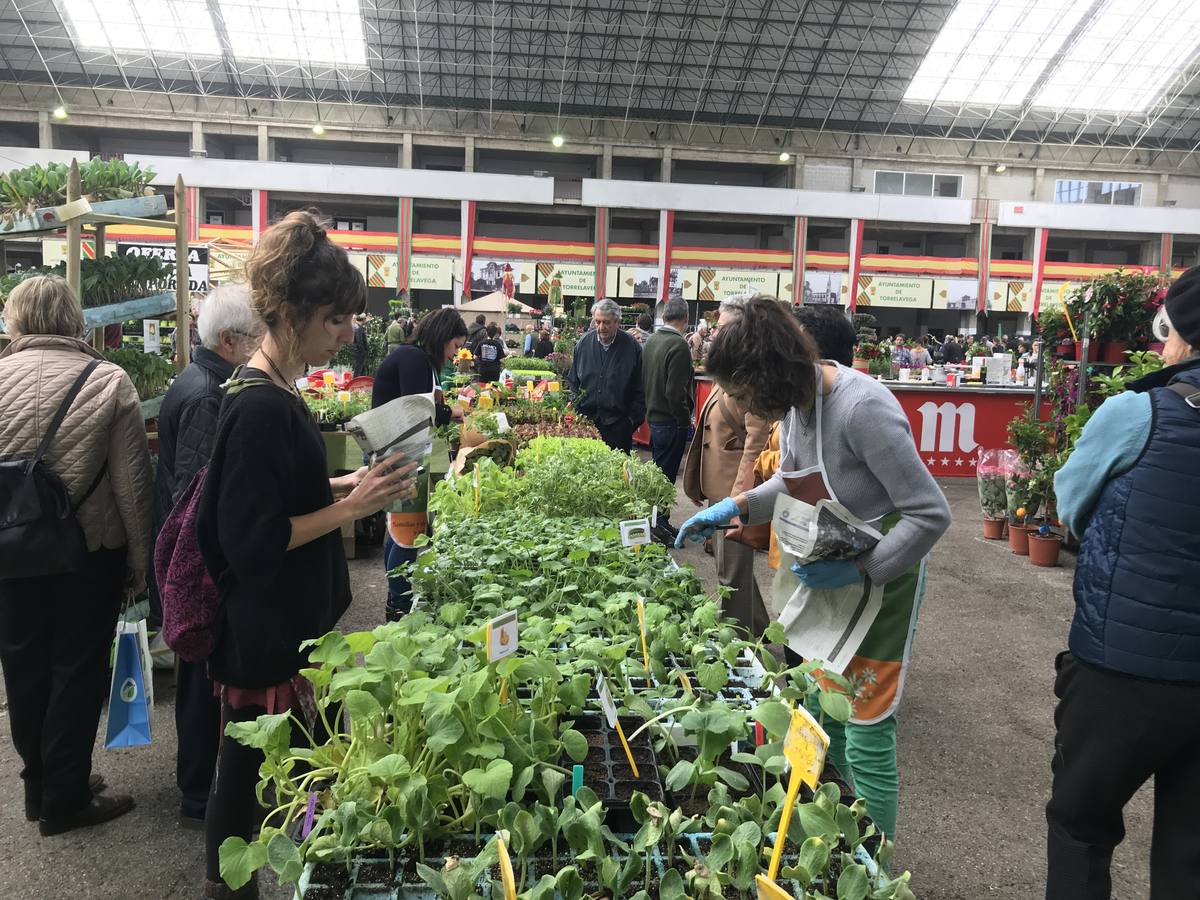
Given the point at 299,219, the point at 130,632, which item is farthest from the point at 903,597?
the point at 130,632

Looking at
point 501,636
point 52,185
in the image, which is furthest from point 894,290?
point 501,636

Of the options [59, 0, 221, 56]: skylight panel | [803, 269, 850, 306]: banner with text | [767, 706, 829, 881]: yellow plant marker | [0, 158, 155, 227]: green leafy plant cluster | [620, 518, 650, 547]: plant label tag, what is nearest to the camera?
[767, 706, 829, 881]: yellow plant marker

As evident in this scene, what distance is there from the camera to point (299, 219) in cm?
172

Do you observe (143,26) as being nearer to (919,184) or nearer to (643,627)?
(919,184)

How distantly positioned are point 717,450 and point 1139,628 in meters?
2.75

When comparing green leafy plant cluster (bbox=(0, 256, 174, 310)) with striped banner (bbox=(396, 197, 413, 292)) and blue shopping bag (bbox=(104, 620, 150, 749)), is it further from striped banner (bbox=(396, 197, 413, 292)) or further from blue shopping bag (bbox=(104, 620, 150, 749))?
striped banner (bbox=(396, 197, 413, 292))

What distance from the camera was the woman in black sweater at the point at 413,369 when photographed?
3990 millimetres

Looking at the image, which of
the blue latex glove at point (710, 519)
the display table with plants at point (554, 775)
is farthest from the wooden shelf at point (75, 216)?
the blue latex glove at point (710, 519)

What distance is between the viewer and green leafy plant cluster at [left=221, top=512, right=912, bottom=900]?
1.11 m

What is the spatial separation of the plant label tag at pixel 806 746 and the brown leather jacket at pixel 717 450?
2.95 metres

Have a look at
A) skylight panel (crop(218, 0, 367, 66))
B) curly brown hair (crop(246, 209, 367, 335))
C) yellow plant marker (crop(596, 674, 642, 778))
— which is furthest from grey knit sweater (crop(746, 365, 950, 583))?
skylight panel (crop(218, 0, 367, 66))

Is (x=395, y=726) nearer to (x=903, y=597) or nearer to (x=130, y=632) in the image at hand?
(x=903, y=597)

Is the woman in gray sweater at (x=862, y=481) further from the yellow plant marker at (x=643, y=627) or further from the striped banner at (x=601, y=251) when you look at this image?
the striped banner at (x=601, y=251)

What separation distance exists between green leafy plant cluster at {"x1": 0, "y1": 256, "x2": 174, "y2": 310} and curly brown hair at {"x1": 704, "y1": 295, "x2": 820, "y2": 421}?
2.71 m
